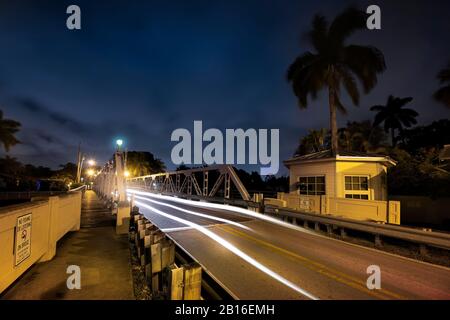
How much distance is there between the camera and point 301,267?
229 inches

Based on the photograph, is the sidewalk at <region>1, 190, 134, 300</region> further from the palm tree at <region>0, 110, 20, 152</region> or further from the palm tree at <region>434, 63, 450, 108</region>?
the palm tree at <region>0, 110, 20, 152</region>

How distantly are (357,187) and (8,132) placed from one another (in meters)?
46.9

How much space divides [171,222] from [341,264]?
7.83 metres

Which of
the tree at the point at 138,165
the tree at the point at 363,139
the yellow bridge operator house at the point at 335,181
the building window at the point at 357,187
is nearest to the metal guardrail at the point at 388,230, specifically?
the yellow bridge operator house at the point at 335,181

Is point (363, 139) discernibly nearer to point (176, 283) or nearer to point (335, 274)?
point (335, 274)

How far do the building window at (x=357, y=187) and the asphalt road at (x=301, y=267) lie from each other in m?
7.10

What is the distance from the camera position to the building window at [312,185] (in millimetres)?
15930

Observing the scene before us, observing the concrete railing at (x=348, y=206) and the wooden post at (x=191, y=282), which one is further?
the concrete railing at (x=348, y=206)

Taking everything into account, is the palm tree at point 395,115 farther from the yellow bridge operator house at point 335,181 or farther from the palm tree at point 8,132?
the palm tree at point 8,132
